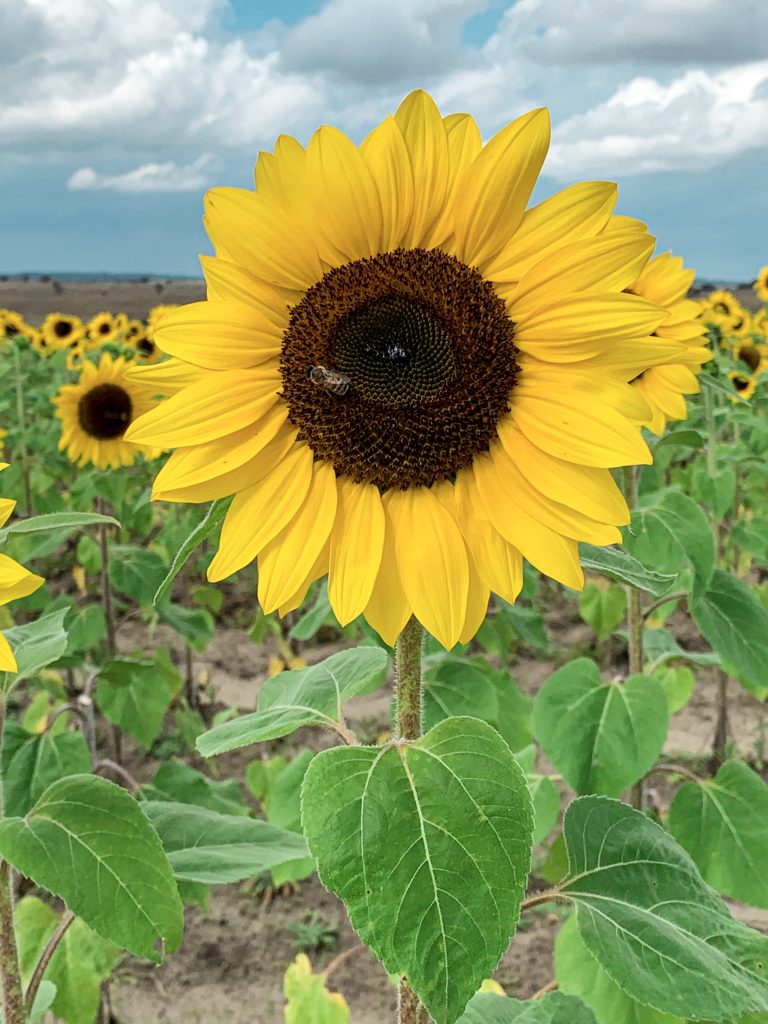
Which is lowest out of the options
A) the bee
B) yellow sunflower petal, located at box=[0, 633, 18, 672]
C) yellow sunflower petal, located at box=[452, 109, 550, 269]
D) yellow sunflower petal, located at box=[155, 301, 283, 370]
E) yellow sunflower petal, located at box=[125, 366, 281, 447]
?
yellow sunflower petal, located at box=[0, 633, 18, 672]

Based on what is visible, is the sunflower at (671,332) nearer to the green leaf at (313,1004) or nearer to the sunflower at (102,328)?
the green leaf at (313,1004)

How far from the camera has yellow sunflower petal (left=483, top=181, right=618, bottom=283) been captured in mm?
1174

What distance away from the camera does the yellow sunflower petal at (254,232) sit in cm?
126

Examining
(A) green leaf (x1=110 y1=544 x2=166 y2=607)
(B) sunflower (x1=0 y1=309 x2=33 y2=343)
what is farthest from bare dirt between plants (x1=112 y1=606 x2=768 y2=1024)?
(B) sunflower (x1=0 y1=309 x2=33 y2=343)

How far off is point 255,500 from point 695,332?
1.47 metres

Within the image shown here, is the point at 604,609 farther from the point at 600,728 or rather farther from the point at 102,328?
the point at 102,328

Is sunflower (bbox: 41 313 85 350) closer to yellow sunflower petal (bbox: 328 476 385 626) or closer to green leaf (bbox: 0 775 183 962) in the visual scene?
green leaf (bbox: 0 775 183 962)

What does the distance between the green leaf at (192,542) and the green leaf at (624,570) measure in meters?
0.45

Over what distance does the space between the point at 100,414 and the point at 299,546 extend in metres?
3.95

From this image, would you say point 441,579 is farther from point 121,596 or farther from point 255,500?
point 121,596

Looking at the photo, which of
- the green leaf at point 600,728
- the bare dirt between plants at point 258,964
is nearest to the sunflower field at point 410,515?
the green leaf at point 600,728

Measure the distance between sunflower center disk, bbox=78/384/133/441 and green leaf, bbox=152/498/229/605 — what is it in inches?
148

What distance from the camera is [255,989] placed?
326cm

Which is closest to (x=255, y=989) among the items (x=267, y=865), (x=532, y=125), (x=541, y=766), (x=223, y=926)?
(x=223, y=926)
